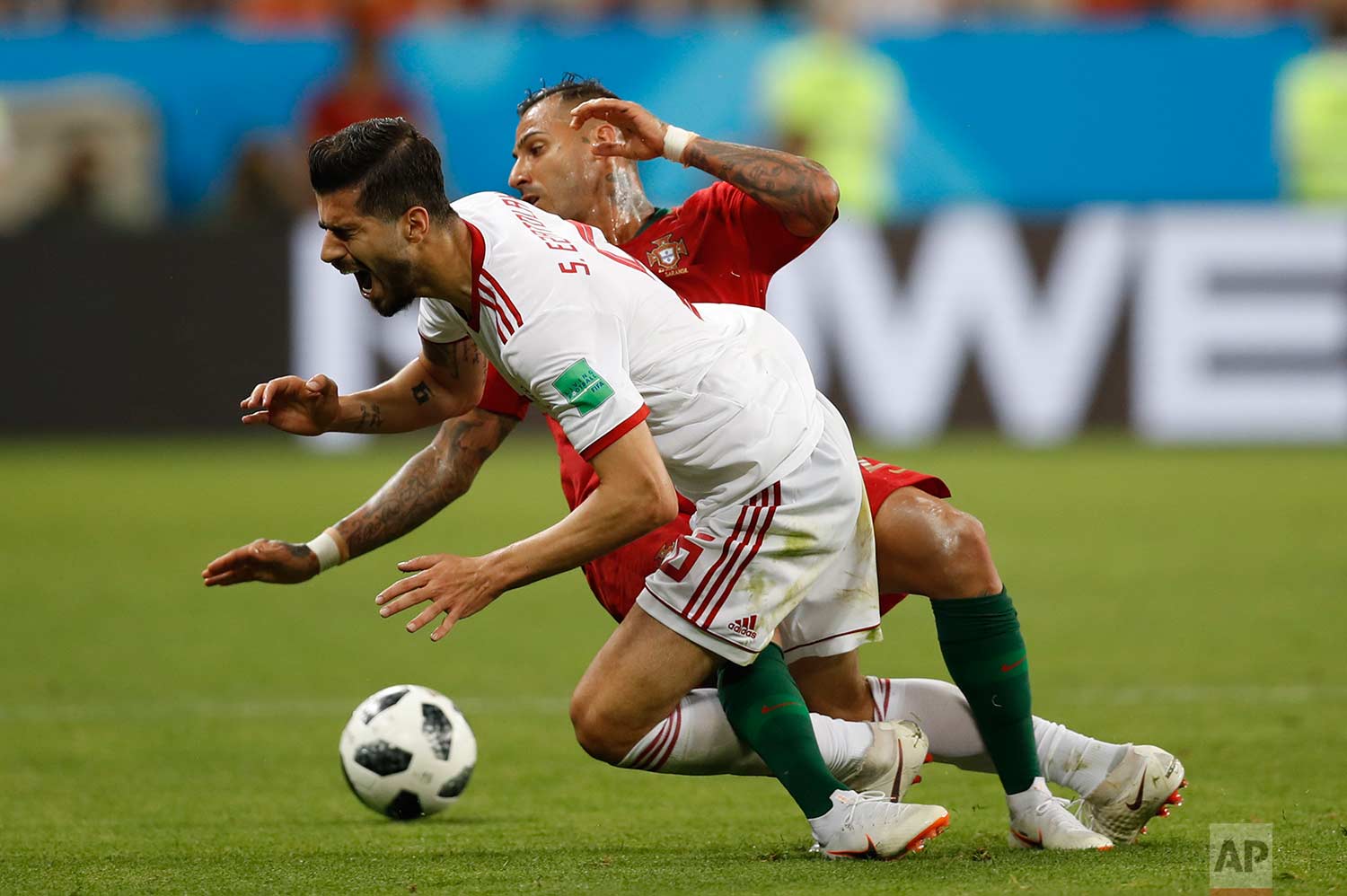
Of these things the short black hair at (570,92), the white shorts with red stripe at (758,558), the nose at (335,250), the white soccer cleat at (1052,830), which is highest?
the short black hair at (570,92)

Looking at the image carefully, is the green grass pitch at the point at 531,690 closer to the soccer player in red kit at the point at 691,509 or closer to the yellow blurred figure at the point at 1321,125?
the soccer player in red kit at the point at 691,509

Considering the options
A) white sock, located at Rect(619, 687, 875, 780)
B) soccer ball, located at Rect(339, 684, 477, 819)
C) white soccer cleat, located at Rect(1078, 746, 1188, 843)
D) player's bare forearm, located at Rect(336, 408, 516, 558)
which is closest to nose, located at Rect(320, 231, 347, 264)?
player's bare forearm, located at Rect(336, 408, 516, 558)

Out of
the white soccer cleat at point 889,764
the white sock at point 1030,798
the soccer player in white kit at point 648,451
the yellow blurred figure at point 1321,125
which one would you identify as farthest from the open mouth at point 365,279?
the yellow blurred figure at point 1321,125

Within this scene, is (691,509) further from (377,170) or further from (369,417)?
(377,170)

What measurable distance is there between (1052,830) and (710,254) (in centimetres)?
166

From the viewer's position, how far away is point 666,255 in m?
5.00

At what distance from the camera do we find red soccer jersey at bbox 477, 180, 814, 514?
493 cm

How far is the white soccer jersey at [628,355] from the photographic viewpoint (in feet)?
13.0

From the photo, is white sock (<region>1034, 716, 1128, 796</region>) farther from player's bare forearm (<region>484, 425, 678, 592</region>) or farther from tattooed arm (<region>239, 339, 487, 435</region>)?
tattooed arm (<region>239, 339, 487, 435</region>)

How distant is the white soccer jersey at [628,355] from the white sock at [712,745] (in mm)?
507

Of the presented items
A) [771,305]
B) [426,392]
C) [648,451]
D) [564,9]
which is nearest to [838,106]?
[771,305]

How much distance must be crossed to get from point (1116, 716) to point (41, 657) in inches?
156

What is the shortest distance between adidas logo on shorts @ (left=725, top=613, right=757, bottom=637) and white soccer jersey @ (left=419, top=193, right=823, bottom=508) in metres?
0.26

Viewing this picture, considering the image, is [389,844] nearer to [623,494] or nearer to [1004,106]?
[623,494]
